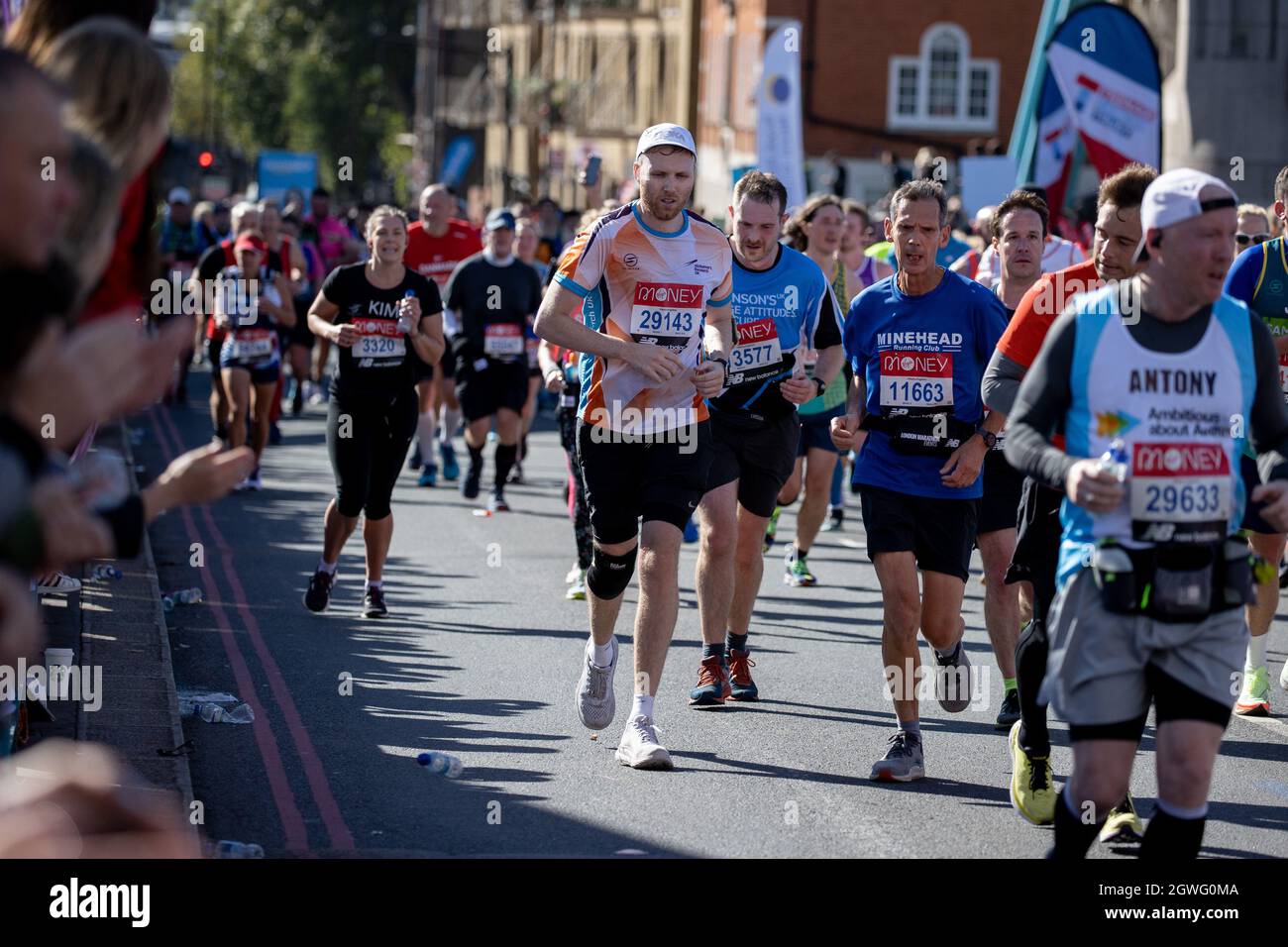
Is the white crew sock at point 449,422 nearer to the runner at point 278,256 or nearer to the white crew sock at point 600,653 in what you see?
the runner at point 278,256

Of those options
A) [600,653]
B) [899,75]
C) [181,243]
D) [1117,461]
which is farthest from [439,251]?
[899,75]

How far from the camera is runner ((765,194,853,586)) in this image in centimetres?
1217

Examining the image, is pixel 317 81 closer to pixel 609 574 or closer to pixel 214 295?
pixel 214 295

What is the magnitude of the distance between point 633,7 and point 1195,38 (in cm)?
2947

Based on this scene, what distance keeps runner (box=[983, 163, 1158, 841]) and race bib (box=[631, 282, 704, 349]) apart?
1462 mm

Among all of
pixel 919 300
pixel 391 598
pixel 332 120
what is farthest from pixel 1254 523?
pixel 332 120

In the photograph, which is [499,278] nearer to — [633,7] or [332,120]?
[633,7]

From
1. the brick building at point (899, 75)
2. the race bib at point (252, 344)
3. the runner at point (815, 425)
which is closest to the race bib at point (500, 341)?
the race bib at point (252, 344)

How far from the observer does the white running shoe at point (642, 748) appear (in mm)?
7812

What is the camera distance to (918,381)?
311 inches

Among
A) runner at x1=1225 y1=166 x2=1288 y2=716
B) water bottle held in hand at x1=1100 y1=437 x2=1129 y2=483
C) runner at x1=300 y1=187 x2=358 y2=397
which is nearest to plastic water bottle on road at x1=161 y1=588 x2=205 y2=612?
runner at x1=1225 y1=166 x2=1288 y2=716

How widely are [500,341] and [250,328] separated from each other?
198 centimetres

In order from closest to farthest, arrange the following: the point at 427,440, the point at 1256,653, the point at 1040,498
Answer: the point at 1040,498
the point at 1256,653
the point at 427,440

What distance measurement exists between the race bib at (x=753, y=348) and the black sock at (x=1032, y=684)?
276 centimetres
